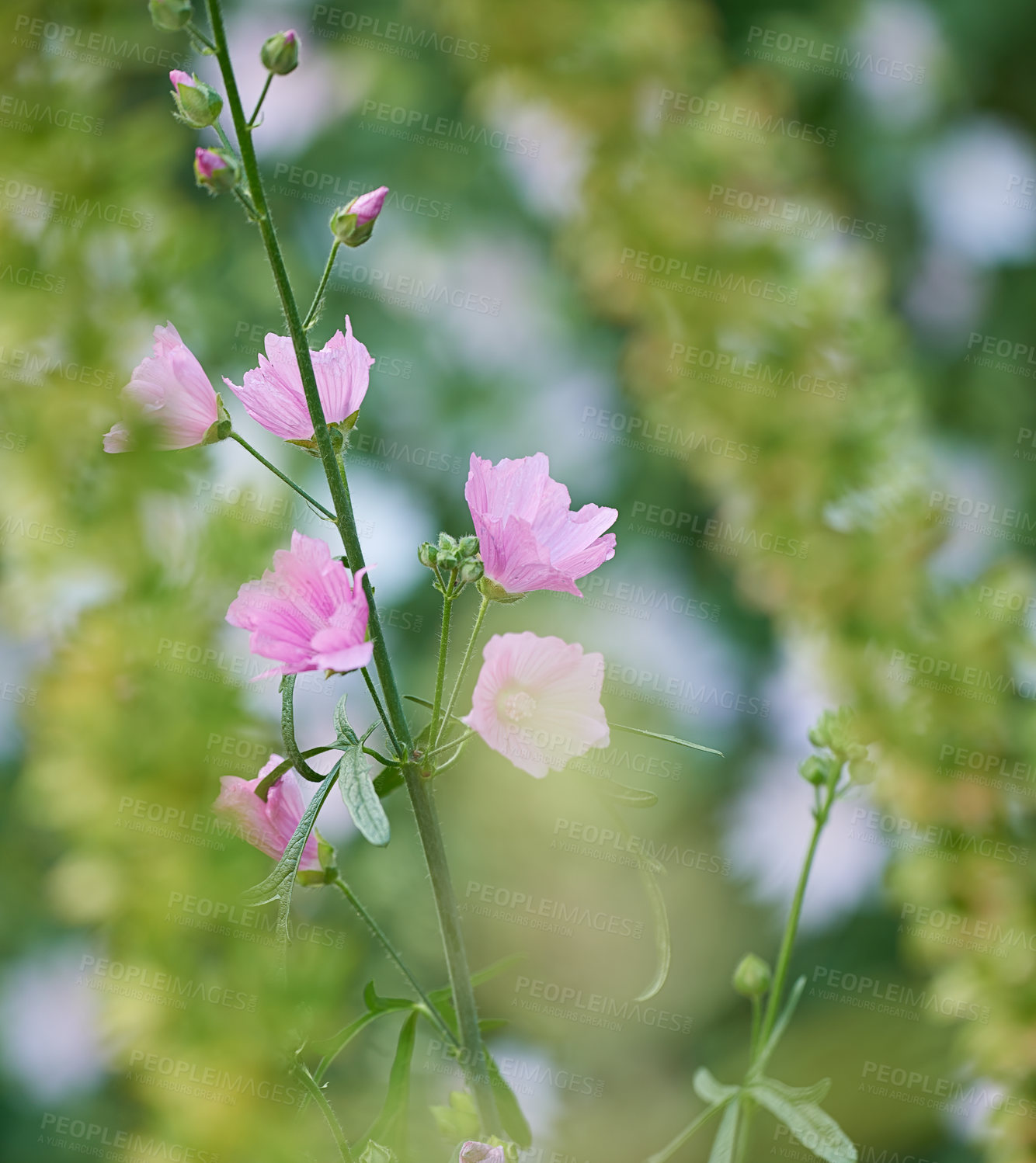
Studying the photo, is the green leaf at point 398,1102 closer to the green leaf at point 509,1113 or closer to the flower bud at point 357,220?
the green leaf at point 509,1113

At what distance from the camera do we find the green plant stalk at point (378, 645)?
0.20 meters

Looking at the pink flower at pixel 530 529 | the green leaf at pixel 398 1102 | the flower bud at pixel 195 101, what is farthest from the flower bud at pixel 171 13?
the green leaf at pixel 398 1102

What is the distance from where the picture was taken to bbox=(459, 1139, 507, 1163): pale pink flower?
0.21 meters

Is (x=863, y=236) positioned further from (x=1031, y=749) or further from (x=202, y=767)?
(x=202, y=767)

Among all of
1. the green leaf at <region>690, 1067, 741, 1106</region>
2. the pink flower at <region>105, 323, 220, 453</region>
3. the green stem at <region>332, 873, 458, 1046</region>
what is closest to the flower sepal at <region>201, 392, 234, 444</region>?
the pink flower at <region>105, 323, 220, 453</region>

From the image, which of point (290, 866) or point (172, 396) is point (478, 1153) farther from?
point (172, 396)

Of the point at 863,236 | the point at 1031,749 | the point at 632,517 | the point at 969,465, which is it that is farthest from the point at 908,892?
the point at 863,236

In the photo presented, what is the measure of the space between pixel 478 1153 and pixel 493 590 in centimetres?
12

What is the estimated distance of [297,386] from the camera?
233mm

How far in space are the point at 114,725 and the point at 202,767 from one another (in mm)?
36

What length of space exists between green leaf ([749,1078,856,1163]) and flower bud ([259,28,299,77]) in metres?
0.26

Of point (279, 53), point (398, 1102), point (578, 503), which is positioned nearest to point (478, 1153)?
point (398, 1102)

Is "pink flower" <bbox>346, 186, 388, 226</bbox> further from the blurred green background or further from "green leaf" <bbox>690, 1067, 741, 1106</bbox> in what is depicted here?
"green leaf" <bbox>690, 1067, 741, 1106</bbox>

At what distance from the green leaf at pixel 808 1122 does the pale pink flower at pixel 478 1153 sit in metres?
0.07
